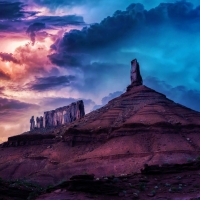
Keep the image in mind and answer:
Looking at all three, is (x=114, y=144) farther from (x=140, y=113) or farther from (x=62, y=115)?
(x=62, y=115)

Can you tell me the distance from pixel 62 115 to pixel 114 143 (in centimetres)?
6737

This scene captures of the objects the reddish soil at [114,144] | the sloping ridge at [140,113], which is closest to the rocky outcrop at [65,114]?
the sloping ridge at [140,113]

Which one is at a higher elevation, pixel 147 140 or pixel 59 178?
pixel 147 140

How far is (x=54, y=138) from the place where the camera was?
87.2m

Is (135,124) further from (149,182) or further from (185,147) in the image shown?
(149,182)

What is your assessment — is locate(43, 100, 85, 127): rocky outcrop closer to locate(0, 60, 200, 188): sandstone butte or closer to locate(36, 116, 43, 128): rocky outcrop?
locate(36, 116, 43, 128): rocky outcrop

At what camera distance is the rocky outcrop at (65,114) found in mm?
120500

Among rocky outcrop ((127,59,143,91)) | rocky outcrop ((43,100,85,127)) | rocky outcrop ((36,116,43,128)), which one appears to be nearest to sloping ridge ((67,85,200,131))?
rocky outcrop ((127,59,143,91))

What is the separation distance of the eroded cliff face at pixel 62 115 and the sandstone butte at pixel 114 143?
26.6 m

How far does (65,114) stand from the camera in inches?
5148

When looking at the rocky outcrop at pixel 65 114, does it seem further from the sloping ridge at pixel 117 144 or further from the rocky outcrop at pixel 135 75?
the sloping ridge at pixel 117 144

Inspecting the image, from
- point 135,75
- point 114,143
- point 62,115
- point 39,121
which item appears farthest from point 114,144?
point 39,121

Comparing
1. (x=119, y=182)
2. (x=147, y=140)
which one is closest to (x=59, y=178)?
(x=147, y=140)

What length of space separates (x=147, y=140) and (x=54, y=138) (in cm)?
2830
